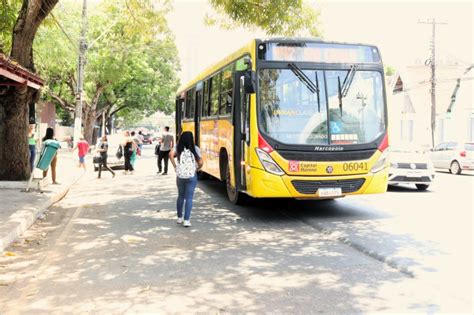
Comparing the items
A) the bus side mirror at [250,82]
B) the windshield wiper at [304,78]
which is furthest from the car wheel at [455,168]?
the bus side mirror at [250,82]

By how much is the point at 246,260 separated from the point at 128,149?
13216 mm

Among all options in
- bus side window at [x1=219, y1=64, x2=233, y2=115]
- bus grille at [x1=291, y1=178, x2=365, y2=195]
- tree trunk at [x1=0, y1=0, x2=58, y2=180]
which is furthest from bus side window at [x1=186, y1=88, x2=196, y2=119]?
bus grille at [x1=291, y1=178, x2=365, y2=195]

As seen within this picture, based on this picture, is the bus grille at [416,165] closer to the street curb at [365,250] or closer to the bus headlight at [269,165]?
the street curb at [365,250]

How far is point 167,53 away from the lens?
136ft

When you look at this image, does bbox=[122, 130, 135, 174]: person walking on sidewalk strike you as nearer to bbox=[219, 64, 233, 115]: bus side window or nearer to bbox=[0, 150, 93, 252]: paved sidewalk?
bbox=[0, 150, 93, 252]: paved sidewalk

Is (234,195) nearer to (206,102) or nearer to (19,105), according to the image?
(206,102)

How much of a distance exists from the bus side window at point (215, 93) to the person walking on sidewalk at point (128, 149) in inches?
279

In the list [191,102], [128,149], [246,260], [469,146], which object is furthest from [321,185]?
[469,146]

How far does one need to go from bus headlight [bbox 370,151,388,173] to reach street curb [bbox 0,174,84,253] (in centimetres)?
606

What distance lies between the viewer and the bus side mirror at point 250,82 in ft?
28.6

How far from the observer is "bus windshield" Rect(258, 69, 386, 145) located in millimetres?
8867

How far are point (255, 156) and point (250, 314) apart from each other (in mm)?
4562

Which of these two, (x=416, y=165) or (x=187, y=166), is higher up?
(x=187, y=166)

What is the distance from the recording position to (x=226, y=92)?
1073cm
